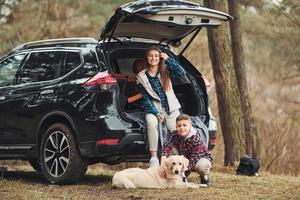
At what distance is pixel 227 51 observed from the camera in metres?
11.5

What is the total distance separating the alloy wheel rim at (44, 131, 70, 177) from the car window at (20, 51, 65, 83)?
2.71 ft

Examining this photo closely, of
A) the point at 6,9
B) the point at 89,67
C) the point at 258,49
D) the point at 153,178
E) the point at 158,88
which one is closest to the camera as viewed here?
the point at 153,178

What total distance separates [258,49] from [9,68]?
14646 millimetres

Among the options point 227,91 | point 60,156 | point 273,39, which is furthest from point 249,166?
point 273,39

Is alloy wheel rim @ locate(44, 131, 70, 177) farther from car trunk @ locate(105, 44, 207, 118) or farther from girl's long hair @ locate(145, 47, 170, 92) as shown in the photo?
girl's long hair @ locate(145, 47, 170, 92)

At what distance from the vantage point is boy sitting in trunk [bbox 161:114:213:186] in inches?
322

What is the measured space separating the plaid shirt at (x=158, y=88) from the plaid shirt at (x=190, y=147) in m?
0.51

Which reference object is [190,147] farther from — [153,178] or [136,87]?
[136,87]

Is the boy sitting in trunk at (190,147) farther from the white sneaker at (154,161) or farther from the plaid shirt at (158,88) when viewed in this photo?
the plaid shirt at (158,88)

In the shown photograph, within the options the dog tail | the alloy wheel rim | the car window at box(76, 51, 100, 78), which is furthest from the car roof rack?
the dog tail

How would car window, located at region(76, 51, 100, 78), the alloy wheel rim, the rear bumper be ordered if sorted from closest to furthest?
1. the rear bumper
2. car window, located at region(76, 51, 100, 78)
3. the alloy wheel rim

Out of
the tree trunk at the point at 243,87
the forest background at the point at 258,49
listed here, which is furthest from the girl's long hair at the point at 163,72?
the forest background at the point at 258,49

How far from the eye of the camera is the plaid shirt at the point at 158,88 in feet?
28.2

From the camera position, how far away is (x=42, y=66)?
30.6ft
